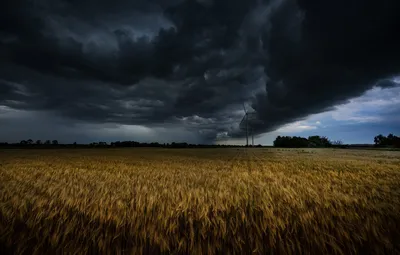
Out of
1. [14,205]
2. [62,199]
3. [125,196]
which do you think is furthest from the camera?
[125,196]

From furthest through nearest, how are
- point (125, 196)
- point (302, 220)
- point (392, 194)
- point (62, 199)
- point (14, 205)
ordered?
point (392, 194) < point (125, 196) < point (62, 199) < point (14, 205) < point (302, 220)

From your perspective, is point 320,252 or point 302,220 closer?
point 320,252

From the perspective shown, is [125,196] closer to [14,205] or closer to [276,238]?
[14,205]

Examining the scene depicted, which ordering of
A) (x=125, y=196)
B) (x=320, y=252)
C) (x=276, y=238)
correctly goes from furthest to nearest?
(x=125, y=196), (x=276, y=238), (x=320, y=252)

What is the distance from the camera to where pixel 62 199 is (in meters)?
3.86

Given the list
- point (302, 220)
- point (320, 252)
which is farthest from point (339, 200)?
point (320, 252)

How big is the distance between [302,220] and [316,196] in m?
1.21

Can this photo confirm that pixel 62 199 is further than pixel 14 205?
Yes

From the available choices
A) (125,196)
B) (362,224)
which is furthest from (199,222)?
(362,224)

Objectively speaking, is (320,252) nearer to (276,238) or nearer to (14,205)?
(276,238)

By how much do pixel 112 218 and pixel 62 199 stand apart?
135cm

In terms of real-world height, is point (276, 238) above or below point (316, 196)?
below

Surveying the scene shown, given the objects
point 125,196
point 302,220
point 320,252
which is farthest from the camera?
point 125,196

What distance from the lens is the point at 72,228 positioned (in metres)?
2.86
